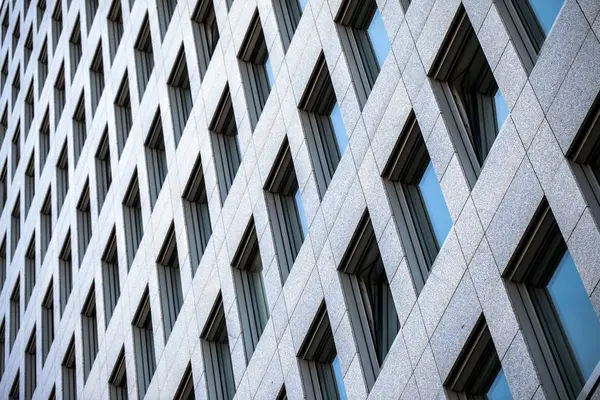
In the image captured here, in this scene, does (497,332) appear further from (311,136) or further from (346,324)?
(311,136)

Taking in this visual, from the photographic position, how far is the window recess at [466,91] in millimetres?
22266

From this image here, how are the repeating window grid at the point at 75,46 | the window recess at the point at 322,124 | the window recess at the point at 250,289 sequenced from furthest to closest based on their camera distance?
the repeating window grid at the point at 75,46 < the window recess at the point at 250,289 < the window recess at the point at 322,124

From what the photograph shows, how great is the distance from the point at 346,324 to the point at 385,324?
2.71ft

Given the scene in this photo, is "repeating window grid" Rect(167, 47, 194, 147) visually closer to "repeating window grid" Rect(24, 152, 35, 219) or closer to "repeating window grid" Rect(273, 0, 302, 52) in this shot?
"repeating window grid" Rect(273, 0, 302, 52)

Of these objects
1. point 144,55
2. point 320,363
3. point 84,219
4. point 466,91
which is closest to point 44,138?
point 84,219

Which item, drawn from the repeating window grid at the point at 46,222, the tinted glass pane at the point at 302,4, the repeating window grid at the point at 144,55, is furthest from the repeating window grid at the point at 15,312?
the tinted glass pane at the point at 302,4

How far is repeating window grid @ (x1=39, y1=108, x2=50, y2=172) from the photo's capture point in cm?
5138

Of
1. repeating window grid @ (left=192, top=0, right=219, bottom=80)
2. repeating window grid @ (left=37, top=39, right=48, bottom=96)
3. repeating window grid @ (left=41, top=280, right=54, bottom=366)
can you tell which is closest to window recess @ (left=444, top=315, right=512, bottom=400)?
repeating window grid @ (left=192, top=0, right=219, bottom=80)

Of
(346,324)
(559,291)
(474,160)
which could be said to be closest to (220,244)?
(346,324)

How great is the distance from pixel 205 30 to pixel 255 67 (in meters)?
4.57

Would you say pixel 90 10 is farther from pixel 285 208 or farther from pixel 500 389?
pixel 500 389

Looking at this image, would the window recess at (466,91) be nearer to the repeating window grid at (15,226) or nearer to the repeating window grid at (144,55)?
the repeating window grid at (144,55)

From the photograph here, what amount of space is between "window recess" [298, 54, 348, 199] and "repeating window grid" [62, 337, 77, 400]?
1735 centimetres

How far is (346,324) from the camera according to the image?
24.3 m
